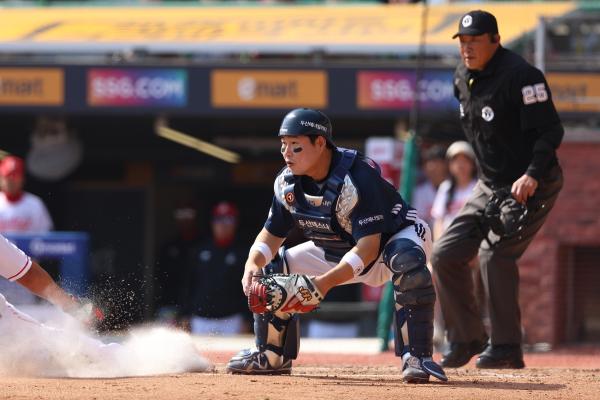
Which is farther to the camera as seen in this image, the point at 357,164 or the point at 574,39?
the point at 574,39

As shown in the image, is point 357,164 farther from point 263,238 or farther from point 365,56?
point 365,56

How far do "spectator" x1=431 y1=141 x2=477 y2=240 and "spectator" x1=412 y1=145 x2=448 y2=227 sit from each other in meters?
Result: 0.97

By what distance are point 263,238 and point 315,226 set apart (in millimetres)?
340

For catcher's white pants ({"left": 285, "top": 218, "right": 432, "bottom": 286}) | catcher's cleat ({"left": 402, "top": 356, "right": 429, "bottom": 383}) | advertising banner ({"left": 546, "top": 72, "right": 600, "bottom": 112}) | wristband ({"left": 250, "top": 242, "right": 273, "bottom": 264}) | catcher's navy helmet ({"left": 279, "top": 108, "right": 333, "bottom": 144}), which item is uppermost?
advertising banner ({"left": 546, "top": 72, "right": 600, "bottom": 112})

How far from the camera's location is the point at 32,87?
13992mm

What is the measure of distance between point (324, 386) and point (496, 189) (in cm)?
211

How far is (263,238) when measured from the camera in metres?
6.97

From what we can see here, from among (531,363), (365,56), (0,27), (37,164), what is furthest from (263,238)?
(0,27)

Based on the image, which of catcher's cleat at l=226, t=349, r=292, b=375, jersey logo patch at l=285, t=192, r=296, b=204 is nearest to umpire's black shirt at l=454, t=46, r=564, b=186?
jersey logo patch at l=285, t=192, r=296, b=204

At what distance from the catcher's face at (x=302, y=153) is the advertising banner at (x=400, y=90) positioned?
20.9ft

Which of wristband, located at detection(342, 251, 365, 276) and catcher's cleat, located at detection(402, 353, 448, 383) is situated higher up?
wristband, located at detection(342, 251, 365, 276)

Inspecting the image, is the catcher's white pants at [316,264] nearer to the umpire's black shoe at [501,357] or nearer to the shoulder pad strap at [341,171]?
the shoulder pad strap at [341,171]

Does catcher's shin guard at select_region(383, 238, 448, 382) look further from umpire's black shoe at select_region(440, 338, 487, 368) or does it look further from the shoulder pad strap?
umpire's black shoe at select_region(440, 338, 487, 368)

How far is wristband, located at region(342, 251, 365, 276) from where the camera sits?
254 inches
